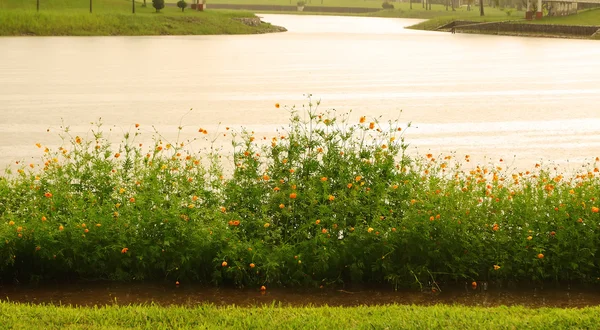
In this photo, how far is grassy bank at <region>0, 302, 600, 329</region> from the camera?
5.04 meters

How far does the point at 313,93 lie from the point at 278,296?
13842 mm

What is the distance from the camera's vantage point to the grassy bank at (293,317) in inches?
198

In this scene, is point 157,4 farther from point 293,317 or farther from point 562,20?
point 293,317

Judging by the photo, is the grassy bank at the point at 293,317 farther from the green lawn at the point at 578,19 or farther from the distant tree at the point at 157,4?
the green lawn at the point at 578,19

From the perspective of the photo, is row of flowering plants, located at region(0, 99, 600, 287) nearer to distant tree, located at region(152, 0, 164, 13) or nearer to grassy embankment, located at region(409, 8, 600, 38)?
distant tree, located at region(152, 0, 164, 13)

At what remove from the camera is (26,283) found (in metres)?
6.46

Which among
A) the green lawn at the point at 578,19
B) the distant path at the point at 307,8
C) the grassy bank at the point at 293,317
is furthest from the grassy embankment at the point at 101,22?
the distant path at the point at 307,8

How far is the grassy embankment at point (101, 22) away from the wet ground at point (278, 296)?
42361 millimetres

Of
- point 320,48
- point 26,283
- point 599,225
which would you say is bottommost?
point 26,283

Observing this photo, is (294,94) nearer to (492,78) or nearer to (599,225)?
(492,78)

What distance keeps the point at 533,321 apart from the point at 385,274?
1.50 meters

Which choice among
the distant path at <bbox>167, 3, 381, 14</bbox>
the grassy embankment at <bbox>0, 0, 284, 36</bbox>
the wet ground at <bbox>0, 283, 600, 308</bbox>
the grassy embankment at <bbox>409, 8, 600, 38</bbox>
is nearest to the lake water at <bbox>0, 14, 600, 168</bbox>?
the wet ground at <bbox>0, 283, 600, 308</bbox>

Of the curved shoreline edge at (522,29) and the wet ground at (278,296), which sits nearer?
the wet ground at (278,296)

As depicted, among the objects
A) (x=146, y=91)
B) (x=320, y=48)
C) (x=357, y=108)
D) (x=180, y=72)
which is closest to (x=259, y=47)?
(x=320, y=48)
